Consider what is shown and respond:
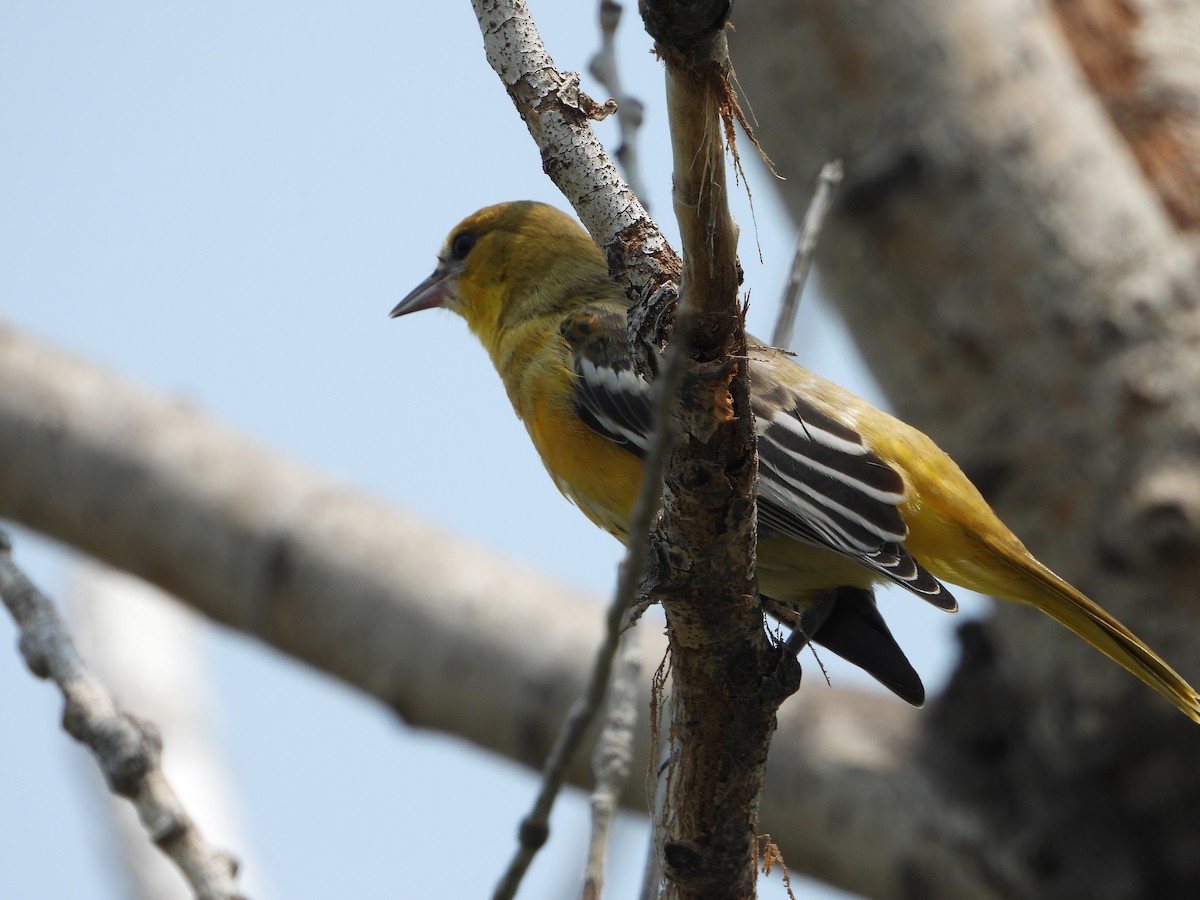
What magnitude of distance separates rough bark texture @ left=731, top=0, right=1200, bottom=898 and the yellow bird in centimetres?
128

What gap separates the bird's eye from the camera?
6.05 meters

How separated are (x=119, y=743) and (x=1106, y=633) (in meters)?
2.81

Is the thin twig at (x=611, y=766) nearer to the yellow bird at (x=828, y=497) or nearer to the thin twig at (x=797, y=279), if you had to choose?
the yellow bird at (x=828, y=497)

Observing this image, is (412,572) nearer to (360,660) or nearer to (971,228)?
(360,660)

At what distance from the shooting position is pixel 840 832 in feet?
19.1

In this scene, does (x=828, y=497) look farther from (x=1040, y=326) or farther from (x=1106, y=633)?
(x=1040, y=326)

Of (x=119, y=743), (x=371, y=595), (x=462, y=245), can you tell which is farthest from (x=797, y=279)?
(x=371, y=595)

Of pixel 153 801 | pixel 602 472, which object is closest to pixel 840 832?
pixel 602 472

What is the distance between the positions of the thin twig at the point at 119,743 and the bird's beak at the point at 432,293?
11.6ft

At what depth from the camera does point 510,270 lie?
18.8 ft

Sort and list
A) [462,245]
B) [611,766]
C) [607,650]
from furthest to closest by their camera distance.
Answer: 1. [462,245]
2. [611,766]
3. [607,650]

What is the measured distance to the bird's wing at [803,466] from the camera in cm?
374

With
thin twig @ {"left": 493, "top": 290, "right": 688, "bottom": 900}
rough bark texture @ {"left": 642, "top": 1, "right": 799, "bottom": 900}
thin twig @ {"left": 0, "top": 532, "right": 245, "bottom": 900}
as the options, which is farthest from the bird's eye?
thin twig @ {"left": 493, "top": 290, "right": 688, "bottom": 900}

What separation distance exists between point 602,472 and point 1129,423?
2413 mm
